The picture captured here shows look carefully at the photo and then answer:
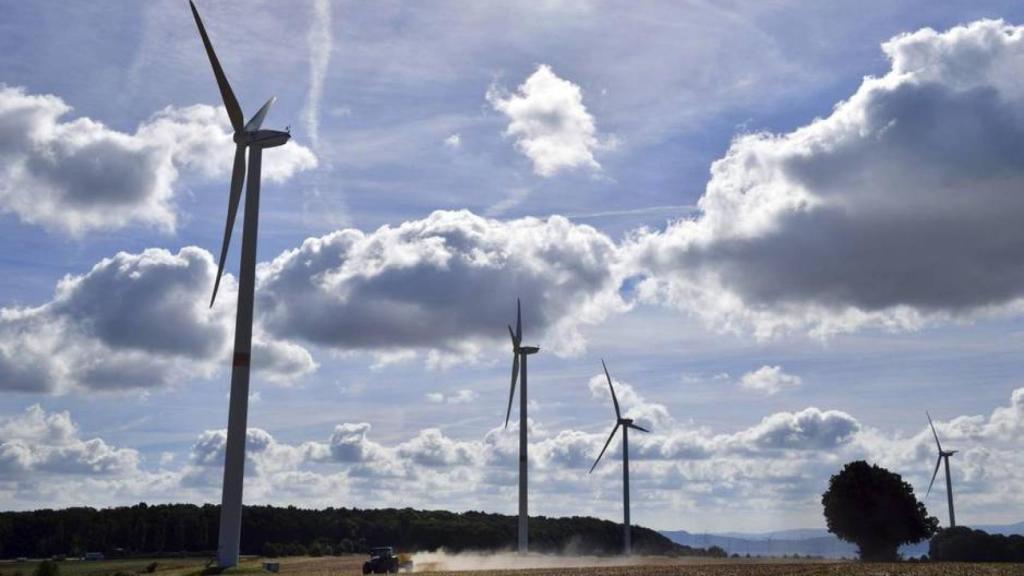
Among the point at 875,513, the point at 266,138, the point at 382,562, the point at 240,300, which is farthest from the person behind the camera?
the point at 875,513

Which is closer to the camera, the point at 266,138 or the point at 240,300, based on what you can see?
the point at 240,300

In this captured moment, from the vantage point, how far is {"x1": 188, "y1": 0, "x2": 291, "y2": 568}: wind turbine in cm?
9206

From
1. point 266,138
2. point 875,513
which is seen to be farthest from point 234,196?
point 875,513

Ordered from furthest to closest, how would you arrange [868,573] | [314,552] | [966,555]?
[314,552] < [966,555] < [868,573]

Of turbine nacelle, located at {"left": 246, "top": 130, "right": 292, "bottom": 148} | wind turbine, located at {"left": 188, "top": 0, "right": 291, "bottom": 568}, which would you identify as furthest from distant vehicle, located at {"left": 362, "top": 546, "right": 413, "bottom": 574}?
turbine nacelle, located at {"left": 246, "top": 130, "right": 292, "bottom": 148}

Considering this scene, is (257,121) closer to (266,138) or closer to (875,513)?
(266,138)

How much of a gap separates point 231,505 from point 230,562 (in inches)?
232

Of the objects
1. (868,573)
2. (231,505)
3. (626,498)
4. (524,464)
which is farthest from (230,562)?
(626,498)

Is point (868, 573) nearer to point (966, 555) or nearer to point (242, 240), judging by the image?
point (242, 240)

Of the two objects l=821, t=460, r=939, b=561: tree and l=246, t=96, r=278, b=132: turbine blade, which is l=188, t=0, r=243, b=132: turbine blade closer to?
l=246, t=96, r=278, b=132: turbine blade

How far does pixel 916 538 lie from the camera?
156750mm

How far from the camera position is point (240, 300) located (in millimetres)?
95000

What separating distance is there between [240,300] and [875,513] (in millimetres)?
103083

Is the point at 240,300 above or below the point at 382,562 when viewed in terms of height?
above
